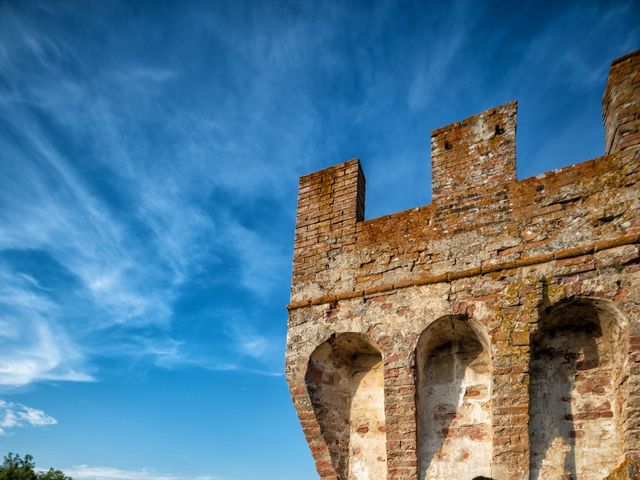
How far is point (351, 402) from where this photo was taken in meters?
6.47

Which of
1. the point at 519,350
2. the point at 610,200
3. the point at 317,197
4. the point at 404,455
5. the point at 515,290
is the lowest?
the point at 404,455

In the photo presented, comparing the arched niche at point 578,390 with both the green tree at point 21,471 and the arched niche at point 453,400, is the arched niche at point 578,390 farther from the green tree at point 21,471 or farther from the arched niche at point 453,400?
the green tree at point 21,471

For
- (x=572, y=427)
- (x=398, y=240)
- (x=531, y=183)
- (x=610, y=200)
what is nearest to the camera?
(x=572, y=427)

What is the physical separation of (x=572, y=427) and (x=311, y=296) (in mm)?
3005

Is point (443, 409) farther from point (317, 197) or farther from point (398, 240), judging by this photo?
point (317, 197)

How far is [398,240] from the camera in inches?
262

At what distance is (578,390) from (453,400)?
3.88 feet

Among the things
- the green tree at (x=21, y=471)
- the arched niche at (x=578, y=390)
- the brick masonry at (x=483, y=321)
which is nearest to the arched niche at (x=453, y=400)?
the brick masonry at (x=483, y=321)

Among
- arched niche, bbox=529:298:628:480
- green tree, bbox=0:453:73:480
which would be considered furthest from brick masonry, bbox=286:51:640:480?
green tree, bbox=0:453:73:480

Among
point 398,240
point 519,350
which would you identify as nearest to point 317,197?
point 398,240

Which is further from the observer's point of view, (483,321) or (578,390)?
(483,321)

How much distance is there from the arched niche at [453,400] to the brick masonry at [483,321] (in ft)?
0.05

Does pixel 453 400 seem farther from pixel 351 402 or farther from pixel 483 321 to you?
pixel 351 402

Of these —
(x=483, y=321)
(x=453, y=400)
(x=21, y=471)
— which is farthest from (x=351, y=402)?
(x=21, y=471)
